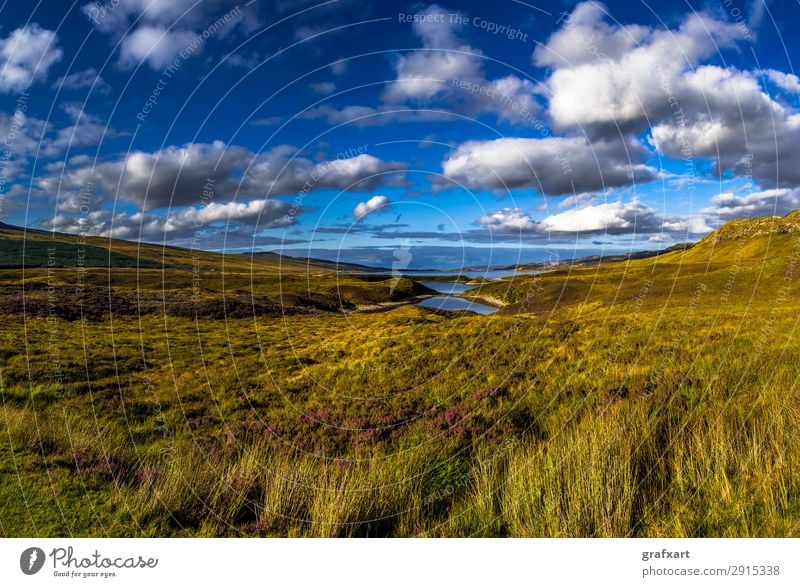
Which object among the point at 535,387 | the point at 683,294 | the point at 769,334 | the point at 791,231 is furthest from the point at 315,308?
the point at 791,231

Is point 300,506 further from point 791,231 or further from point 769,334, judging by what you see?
point 791,231

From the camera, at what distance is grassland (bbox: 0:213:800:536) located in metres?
5.93

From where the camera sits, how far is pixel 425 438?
9.56 meters

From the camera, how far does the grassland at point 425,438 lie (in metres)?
5.93

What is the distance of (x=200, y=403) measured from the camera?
14.7m

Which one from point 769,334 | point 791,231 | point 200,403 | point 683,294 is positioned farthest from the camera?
point 791,231

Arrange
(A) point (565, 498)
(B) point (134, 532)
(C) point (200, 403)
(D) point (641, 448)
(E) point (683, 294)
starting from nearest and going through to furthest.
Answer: (B) point (134, 532), (A) point (565, 498), (D) point (641, 448), (C) point (200, 403), (E) point (683, 294)

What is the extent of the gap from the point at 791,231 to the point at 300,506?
175 m

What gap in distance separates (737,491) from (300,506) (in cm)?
656
